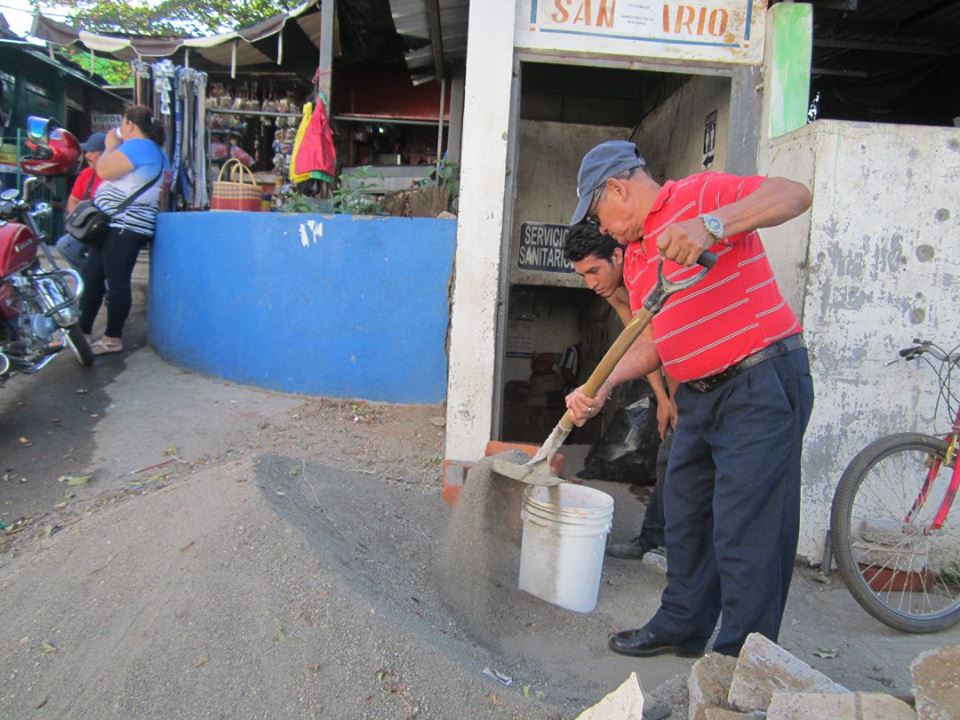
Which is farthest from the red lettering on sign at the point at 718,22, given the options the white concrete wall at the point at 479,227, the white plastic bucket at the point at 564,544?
the white plastic bucket at the point at 564,544

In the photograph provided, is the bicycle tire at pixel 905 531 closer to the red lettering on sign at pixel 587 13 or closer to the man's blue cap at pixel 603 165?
the man's blue cap at pixel 603 165

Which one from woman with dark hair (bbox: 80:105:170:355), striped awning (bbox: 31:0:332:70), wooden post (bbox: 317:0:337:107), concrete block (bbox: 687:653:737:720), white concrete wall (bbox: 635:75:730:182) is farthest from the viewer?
striped awning (bbox: 31:0:332:70)

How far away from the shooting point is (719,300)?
92.2 inches

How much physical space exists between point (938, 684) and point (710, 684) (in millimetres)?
575

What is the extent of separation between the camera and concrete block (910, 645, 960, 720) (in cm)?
156

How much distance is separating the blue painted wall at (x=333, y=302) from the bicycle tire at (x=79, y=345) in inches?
35.7

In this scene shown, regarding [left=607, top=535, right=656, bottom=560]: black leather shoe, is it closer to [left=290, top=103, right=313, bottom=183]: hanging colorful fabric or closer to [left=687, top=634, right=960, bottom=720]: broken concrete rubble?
[left=687, top=634, right=960, bottom=720]: broken concrete rubble

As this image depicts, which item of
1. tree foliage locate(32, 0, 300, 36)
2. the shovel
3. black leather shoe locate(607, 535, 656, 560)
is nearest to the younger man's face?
the shovel

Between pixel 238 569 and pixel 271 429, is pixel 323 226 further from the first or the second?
pixel 238 569

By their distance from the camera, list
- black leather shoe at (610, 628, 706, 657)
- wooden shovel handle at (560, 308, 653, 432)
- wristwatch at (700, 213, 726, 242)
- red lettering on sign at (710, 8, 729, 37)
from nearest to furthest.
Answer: wristwatch at (700, 213, 726, 242) < wooden shovel handle at (560, 308, 653, 432) < black leather shoe at (610, 628, 706, 657) < red lettering on sign at (710, 8, 729, 37)

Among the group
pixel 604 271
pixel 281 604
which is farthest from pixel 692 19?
pixel 281 604


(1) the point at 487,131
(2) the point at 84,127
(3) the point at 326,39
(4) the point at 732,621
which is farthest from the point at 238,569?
(2) the point at 84,127

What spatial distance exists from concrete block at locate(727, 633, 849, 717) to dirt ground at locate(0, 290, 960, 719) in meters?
0.26

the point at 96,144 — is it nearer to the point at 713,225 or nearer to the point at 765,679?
the point at 713,225
